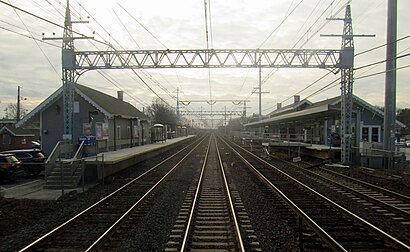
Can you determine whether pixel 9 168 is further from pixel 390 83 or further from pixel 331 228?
pixel 390 83

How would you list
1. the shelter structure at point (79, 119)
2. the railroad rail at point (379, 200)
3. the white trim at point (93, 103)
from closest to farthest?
1. the railroad rail at point (379, 200)
2. the white trim at point (93, 103)
3. the shelter structure at point (79, 119)

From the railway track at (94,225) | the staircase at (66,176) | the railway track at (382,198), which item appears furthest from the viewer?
the staircase at (66,176)

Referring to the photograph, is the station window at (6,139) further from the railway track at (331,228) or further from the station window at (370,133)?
the station window at (370,133)

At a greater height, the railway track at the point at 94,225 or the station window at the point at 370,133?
the station window at the point at 370,133

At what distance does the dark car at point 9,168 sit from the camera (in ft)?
50.3

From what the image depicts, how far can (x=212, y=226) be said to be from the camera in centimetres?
764

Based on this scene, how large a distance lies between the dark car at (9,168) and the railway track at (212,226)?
9.61 metres

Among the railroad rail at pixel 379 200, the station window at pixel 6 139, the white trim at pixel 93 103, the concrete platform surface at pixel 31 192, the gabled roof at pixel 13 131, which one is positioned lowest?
the concrete platform surface at pixel 31 192

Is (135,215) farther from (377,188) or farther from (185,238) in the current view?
(377,188)

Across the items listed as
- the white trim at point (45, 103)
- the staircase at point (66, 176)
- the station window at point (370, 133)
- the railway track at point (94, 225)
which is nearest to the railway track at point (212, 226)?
the railway track at point (94, 225)

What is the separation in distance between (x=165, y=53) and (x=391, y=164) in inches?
559

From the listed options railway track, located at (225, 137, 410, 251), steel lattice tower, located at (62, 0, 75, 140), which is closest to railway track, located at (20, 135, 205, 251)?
railway track, located at (225, 137, 410, 251)

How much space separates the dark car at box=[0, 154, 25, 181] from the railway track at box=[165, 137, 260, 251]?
9612 mm

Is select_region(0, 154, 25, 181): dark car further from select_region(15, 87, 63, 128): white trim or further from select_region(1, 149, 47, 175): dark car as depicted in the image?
select_region(15, 87, 63, 128): white trim
